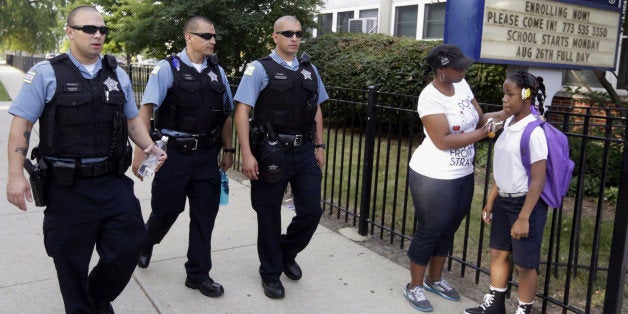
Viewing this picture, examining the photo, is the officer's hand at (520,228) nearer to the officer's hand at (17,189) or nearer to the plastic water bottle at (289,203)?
the officer's hand at (17,189)

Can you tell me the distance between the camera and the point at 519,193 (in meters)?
3.11

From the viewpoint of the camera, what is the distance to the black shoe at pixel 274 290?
12.2 ft

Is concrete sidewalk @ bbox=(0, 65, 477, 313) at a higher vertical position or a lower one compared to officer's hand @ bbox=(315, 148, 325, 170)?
lower

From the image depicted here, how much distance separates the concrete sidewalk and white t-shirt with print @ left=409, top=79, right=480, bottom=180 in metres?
0.97

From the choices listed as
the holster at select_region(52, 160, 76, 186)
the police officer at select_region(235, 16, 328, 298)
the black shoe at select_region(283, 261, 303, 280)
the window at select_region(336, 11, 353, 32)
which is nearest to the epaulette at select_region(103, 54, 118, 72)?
the holster at select_region(52, 160, 76, 186)

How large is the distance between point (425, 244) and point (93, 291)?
6.54 ft

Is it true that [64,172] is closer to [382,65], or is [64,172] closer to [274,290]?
[274,290]

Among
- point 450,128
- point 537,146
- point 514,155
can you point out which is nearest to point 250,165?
point 450,128

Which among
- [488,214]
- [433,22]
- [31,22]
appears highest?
[31,22]

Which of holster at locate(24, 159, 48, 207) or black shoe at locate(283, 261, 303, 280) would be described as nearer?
holster at locate(24, 159, 48, 207)

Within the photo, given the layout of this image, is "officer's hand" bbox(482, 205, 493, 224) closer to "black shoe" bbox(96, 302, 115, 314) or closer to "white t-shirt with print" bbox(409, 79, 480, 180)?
"white t-shirt with print" bbox(409, 79, 480, 180)

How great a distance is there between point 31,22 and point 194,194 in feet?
138

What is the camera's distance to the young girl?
9.73 feet

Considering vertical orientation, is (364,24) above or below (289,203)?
above
